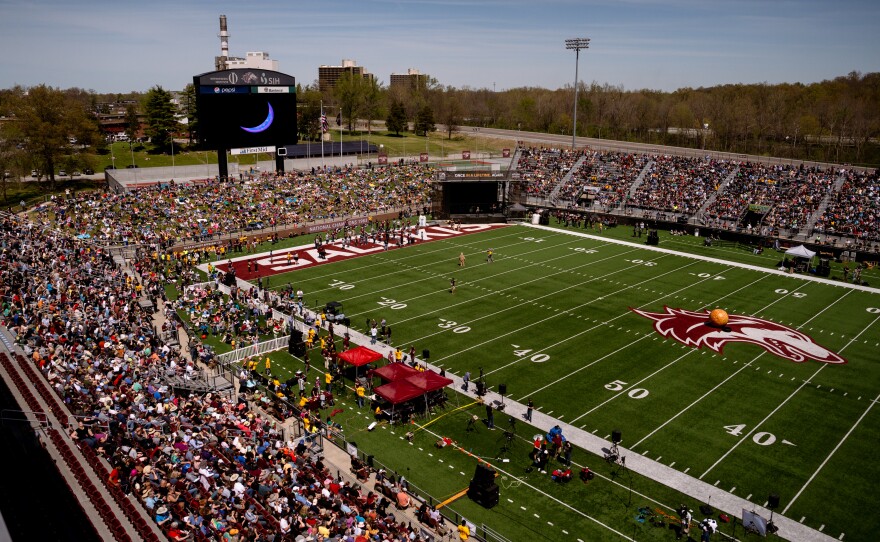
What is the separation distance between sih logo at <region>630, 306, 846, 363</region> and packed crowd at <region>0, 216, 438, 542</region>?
19.9 m

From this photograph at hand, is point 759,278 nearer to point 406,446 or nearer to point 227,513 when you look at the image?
point 406,446

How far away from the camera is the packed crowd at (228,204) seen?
4900cm

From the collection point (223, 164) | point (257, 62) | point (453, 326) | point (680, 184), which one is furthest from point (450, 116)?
point (453, 326)

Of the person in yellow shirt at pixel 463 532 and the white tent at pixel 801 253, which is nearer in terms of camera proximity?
the person in yellow shirt at pixel 463 532

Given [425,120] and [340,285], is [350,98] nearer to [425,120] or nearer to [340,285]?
[425,120]

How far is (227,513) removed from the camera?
16078mm

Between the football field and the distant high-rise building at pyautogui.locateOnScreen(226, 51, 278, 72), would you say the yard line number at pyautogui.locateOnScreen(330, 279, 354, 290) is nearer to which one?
the football field

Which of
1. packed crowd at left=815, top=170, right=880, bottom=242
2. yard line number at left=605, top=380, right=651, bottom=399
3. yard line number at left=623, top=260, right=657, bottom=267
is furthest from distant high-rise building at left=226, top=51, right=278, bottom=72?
yard line number at left=605, top=380, right=651, bottom=399

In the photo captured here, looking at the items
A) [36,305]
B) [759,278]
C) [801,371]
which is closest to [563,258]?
[759,278]

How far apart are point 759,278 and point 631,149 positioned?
5431cm

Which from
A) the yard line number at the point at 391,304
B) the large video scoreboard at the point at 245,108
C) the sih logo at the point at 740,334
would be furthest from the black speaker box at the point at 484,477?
the large video scoreboard at the point at 245,108

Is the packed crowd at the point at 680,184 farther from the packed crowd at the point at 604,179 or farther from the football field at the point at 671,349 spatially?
the football field at the point at 671,349

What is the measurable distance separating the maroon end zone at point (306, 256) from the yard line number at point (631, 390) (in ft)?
79.0

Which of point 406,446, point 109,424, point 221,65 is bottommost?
point 406,446
